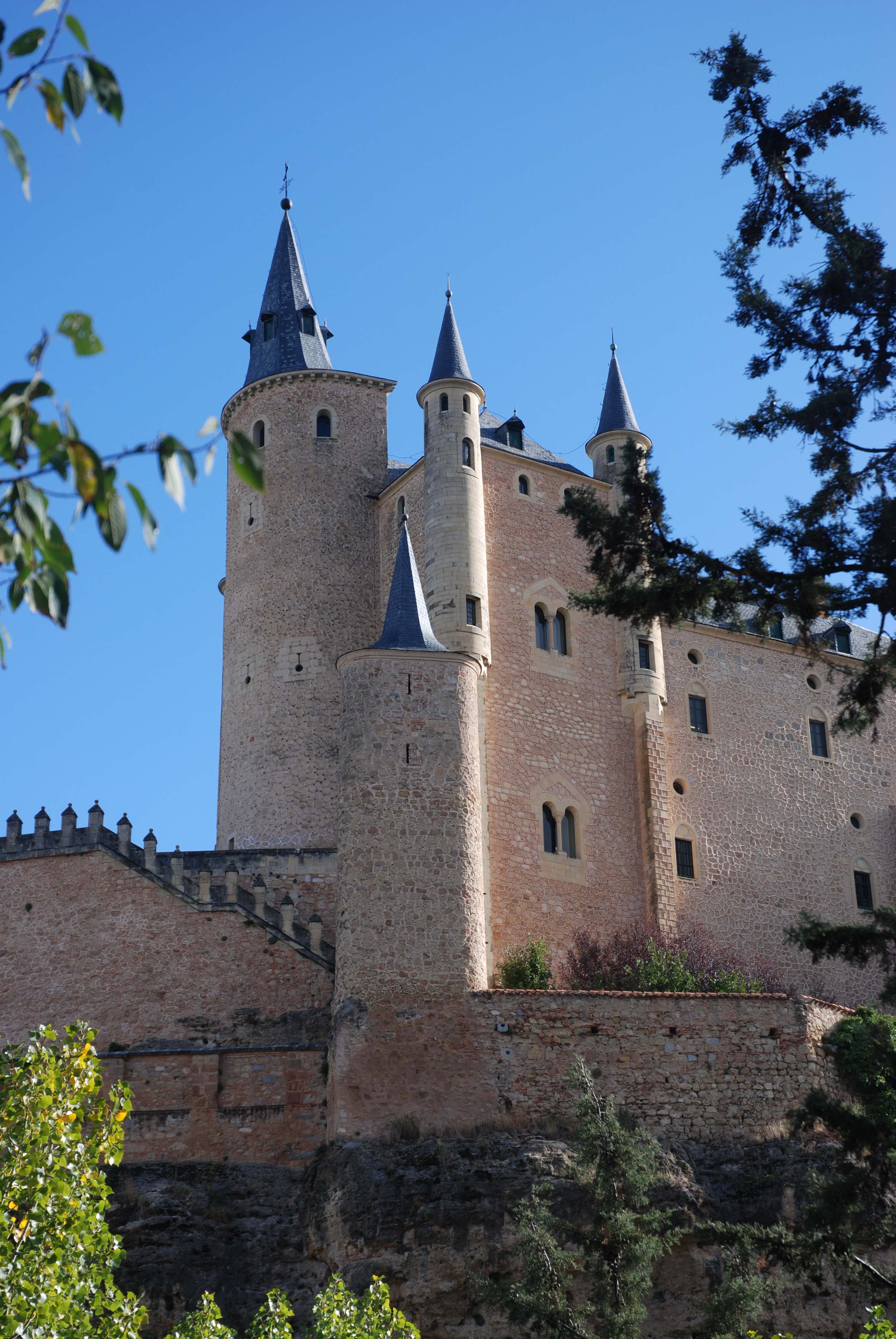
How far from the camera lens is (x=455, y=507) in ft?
111

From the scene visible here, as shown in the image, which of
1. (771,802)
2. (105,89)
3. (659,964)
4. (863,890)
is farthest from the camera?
(863,890)

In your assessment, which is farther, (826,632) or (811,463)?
(826,632)

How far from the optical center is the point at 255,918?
28.0 metres

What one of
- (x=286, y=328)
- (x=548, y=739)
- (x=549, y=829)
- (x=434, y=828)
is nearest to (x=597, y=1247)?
(x=434, y=828)

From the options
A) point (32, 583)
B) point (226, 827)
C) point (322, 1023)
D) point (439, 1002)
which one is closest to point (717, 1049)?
point (439, 1002)

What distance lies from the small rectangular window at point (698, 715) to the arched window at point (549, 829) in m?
5.52

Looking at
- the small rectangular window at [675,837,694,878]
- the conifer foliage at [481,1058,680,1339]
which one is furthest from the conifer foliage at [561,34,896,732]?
the small rectangular window at [675,837,694,878]

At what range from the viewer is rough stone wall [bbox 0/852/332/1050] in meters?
27.2

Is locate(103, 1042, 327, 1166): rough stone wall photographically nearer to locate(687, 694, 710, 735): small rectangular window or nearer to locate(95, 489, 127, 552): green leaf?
locate(687, 694, 710, 735): small rectangular window

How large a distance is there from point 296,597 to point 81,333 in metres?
29.8

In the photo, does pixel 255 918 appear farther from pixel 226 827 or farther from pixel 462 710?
pixel 226 827

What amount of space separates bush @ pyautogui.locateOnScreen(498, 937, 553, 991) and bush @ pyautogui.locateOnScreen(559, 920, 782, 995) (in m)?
0.87

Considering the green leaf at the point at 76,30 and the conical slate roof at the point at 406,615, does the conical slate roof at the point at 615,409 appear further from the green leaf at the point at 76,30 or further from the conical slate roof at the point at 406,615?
the green leaf at the point at 76,30

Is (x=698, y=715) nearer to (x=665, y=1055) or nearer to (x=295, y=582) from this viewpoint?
(x=295, y=582)
